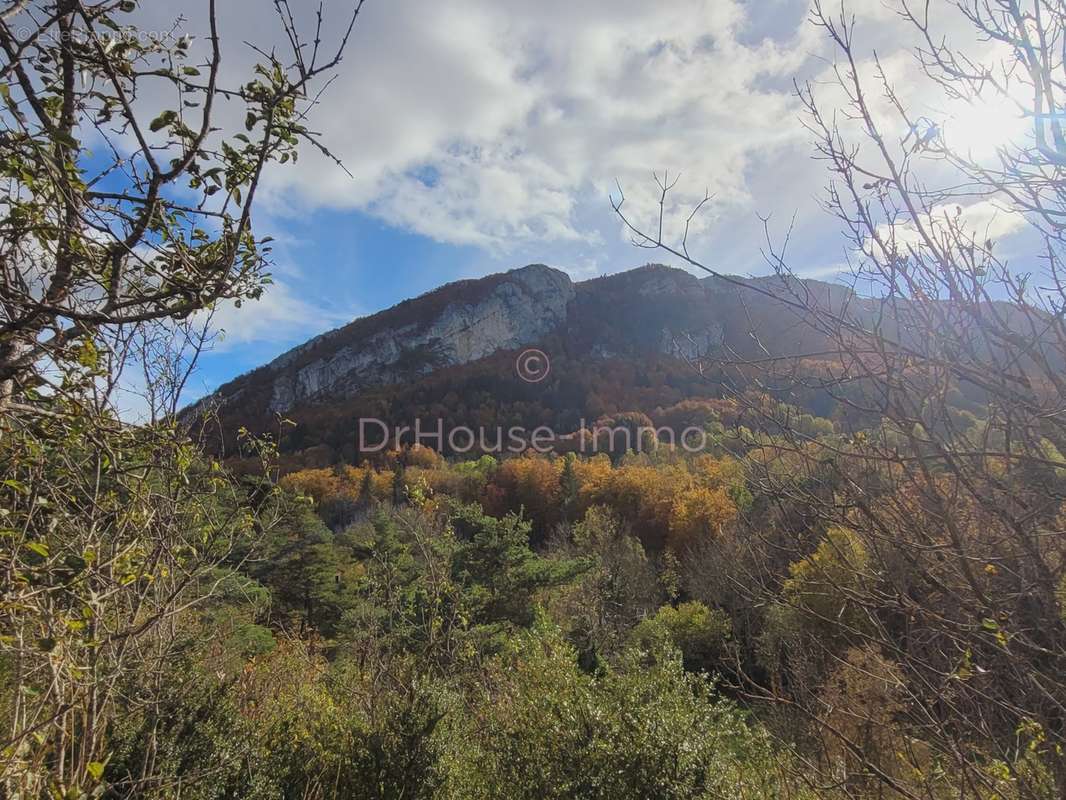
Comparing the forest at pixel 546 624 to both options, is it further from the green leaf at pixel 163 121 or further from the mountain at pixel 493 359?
the mountain at pixel 493 359

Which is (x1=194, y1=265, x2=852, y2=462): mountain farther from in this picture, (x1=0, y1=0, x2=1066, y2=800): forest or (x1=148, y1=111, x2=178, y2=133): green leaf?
(x1=148, y1=111, x2=178, y2=133): green leaf

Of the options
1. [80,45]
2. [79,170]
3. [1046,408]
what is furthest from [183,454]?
[1046,408]

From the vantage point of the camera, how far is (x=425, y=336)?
109 metres

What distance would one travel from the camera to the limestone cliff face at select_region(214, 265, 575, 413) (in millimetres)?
101875

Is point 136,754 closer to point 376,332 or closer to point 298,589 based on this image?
point 298,589

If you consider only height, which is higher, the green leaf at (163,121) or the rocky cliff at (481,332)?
the rocky cliff at (481,332)

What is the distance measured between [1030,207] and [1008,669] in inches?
53.2

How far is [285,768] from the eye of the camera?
5.15 meters

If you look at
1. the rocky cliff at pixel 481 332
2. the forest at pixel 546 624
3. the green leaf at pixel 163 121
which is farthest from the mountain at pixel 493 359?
the green leaf at pixel 163 121

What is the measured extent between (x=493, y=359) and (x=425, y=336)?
Answer: 71.3ft

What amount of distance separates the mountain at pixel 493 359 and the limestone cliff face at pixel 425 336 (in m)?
0.25

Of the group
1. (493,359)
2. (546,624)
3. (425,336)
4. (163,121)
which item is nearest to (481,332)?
(425,336)

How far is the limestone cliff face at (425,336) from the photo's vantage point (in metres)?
102

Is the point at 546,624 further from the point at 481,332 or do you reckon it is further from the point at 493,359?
the point at 481,332
